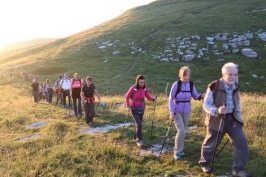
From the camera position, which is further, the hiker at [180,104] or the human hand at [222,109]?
the hiker at [180,104]

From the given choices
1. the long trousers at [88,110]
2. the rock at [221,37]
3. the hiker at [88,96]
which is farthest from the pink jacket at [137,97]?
the rock at [221,37]

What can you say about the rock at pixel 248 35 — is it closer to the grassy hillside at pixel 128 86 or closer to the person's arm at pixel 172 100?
the grassy hillside at pixel 128 86

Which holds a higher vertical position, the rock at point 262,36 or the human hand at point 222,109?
the rock at point 262,36

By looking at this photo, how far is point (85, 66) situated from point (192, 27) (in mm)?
30169

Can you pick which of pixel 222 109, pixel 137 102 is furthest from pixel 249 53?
pixel 222 109

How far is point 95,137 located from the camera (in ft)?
34.8

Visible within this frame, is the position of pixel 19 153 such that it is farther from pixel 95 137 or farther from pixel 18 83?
pixel 18 83

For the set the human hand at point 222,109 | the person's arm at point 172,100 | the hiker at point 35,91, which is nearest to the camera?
the human hand at point 222,109

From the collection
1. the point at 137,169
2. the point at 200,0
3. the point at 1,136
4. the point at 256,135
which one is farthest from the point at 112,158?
the point at 200,0

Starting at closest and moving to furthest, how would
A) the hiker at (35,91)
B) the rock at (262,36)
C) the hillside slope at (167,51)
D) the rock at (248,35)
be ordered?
the hiker at (35,91) < the hillside slope at (167,51) < the rock at (262,36) < the rock at (248,35)

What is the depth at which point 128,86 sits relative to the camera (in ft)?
114

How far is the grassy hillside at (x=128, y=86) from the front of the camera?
7.68m

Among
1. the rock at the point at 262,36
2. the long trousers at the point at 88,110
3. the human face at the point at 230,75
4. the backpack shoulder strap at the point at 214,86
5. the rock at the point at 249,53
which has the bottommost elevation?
the long trousers at the point at 88,110

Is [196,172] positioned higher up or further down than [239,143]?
further down
